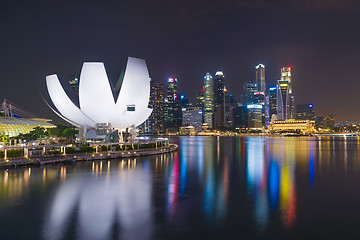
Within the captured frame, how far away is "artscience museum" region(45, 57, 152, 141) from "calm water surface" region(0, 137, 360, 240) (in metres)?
10.4

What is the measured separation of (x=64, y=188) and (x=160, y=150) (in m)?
18.5

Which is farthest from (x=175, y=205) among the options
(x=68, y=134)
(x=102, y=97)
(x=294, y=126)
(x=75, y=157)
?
(x=294, y=126)

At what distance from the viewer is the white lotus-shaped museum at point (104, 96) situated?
91.8 ft

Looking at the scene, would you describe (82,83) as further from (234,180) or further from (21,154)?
(234,180)

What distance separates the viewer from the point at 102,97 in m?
28.5

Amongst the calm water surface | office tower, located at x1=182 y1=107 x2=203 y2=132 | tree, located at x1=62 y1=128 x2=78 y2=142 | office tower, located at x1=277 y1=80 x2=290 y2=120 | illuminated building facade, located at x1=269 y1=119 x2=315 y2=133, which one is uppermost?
office tower, located at x1=277 y1=80 x2=290 y2=120

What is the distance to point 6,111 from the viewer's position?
4878 cm

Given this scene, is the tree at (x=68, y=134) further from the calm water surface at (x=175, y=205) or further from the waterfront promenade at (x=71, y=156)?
the calm water surface at (x=175, y=205)

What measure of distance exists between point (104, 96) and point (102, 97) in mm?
231

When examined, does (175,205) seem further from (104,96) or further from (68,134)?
(68,134)

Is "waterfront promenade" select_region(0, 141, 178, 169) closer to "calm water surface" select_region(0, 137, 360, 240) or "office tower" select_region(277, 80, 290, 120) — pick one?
"calm water surface" select_region(0, 137, 360, 240)

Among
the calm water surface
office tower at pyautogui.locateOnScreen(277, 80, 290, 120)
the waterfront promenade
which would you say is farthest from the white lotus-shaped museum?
office tower at pyautogui.locateOnScreen(277, 80, 290, 120)

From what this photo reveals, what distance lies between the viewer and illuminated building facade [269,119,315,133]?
154 metres

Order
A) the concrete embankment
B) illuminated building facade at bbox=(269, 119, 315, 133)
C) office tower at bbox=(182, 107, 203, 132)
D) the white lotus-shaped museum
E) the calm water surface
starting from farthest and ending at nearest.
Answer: office tower at bbox=(182, 107, 203, 132) → illuminated building facade at bbox=(269, 119, 315, 133) → the white lotus-shaped museum → the concrete embankment → the calm water surface
